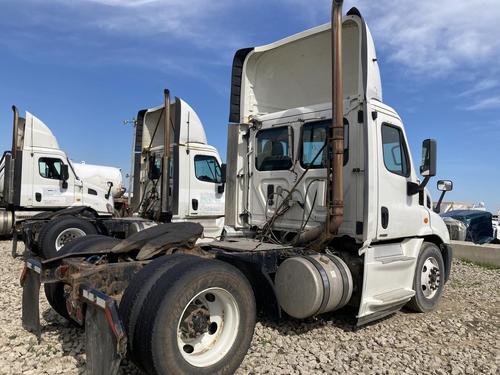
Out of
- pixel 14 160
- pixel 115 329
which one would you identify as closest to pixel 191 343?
pixel 115 329

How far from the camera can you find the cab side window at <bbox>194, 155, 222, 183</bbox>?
414 inches

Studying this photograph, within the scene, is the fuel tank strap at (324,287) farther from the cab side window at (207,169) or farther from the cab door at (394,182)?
the cab side window at (207,169)

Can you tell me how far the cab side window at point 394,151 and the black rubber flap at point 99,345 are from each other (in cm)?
376

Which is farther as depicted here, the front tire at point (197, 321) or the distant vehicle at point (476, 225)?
the distant vehicle at point (476, 225)

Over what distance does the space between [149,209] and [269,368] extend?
720 centimetres

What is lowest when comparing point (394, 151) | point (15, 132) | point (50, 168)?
point (394, 151)

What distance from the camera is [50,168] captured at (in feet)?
41.4

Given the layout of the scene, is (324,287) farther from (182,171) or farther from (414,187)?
(182,171)

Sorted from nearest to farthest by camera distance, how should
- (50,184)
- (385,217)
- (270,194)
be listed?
1. (385,217)
2. (270,194)
3. (50,184)

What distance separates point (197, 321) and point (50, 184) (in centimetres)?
1064

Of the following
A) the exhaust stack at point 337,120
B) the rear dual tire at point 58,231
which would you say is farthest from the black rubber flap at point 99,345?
the rear dual tire at point 58,231

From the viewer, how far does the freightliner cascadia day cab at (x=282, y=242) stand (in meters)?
3.23

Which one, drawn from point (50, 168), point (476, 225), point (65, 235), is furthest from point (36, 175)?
point (476, 225)

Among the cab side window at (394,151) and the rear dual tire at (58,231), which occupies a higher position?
the cab side window at (394,151)
